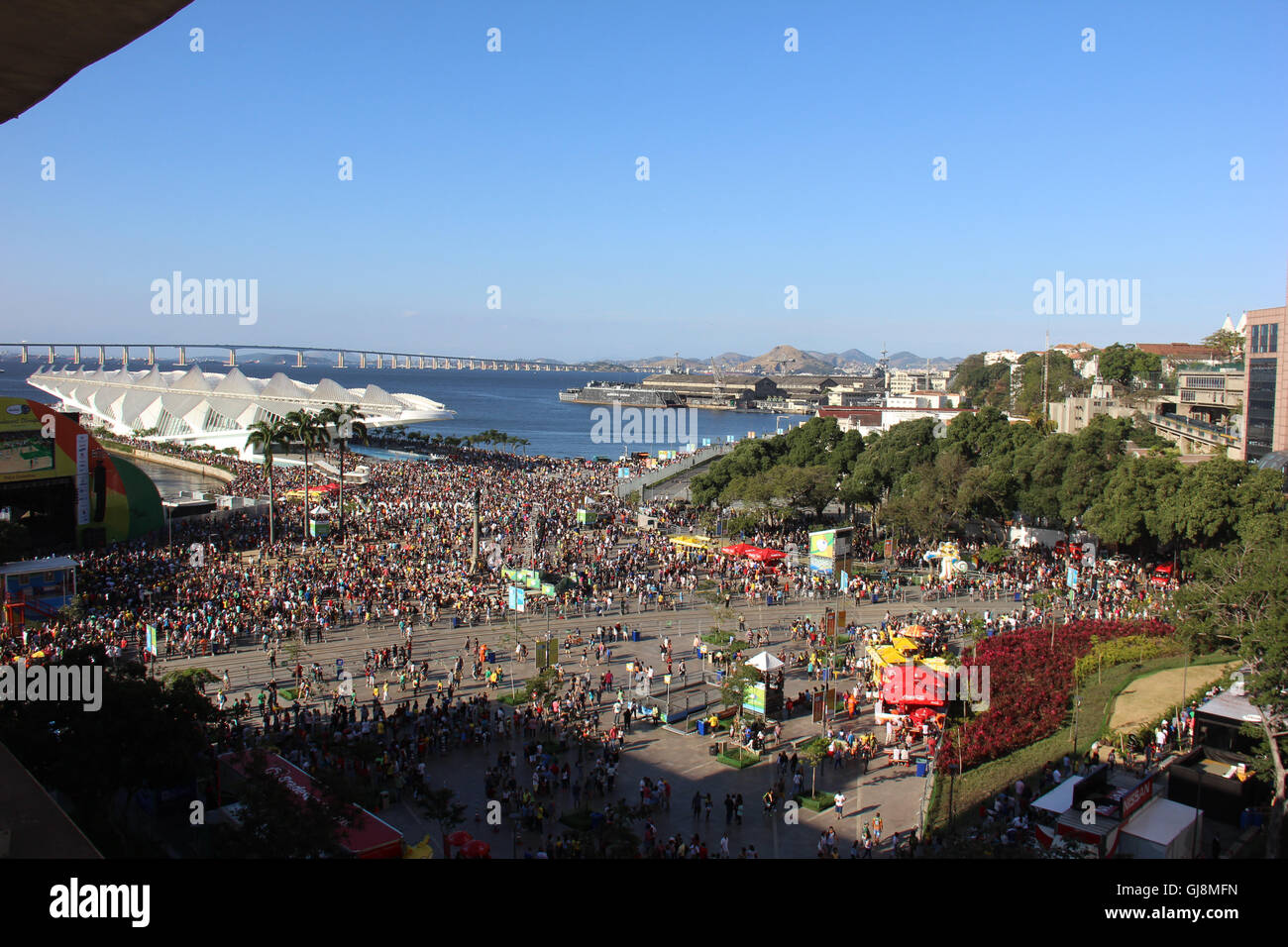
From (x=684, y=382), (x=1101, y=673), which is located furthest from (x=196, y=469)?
(x=684, y=382)

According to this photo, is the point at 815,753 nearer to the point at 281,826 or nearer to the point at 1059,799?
the point at 1059,799

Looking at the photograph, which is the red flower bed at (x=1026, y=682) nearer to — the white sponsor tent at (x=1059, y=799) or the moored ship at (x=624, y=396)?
the white sponsor tent at (x=1059, y=799)

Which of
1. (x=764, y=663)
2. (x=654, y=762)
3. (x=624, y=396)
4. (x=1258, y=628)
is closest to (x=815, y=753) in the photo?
(x=654, y=762)

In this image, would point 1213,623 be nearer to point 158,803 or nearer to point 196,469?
point 158,803

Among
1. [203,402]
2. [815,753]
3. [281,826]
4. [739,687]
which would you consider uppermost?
[203,402]

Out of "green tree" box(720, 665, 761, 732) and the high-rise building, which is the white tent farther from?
the high-rise building

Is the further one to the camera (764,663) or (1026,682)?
(1026,682)

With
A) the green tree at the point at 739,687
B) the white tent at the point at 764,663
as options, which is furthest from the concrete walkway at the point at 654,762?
the white tent at the point at 764,663
